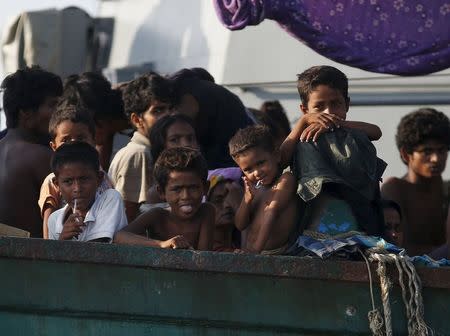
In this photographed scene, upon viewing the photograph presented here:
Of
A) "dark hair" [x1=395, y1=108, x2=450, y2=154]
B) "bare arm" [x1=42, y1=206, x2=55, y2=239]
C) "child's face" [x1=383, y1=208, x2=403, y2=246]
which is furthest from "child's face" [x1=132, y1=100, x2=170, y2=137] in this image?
"dark hair" [x1=395, y1=108, x2=450, y2=154]

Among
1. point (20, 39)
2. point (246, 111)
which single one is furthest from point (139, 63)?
point (246, 111)

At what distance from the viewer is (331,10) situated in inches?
245

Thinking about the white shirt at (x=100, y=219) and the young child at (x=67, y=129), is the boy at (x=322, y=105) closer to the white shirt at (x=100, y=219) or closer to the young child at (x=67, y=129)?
the white shirt at (x=100, y=219)

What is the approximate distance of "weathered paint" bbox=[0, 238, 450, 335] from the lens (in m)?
4.74

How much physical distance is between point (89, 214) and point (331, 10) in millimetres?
1424

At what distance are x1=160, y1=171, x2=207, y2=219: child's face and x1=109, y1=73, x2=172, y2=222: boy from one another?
0.62m

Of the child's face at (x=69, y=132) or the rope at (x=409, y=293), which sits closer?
the rope at (x=409, y=293)

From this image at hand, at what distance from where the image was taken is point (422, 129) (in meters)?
7.14

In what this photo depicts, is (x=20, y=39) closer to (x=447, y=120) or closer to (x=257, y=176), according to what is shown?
(x=447, y=120)

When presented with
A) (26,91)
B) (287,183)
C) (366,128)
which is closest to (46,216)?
(26,91)

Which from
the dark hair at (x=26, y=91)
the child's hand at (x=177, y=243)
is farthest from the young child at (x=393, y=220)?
the dark hair at (x=26, y=91)

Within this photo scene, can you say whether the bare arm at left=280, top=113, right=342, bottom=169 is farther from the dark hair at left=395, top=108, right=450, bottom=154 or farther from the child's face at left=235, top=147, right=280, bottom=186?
the dark hair at left=395, top=108, right=450, bottom=154

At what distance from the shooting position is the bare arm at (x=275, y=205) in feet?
17.4

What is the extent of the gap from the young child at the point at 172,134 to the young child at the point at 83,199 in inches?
20.2
